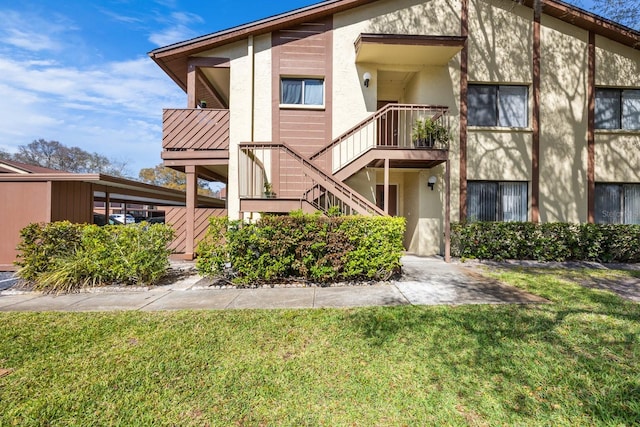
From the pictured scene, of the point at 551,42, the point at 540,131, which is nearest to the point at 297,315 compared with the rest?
the point at 540,131

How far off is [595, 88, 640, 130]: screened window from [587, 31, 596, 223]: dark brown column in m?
0.36

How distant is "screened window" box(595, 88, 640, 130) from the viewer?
32.6 feet

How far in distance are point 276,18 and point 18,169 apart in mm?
10684

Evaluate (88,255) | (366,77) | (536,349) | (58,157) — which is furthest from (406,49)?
(58,157)

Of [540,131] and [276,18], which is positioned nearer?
[276,18]

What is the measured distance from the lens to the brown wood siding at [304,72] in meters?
9.48

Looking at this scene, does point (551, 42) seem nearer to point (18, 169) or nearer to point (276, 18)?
point (276, 18)

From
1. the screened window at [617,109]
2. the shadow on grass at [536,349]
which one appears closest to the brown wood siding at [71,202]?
the shadow on grass at [536,349]

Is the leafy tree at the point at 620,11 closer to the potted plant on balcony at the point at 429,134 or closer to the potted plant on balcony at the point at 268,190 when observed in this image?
the potted plant on balcony at the point at 429,134

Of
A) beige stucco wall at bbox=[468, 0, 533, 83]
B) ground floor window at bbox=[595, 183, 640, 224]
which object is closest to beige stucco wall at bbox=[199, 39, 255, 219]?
beige stucco wall at bbox=[468, 0, 533, 83]

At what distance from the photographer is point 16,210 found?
287 inches

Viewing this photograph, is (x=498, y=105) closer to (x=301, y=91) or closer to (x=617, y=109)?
(x=617, y=109)

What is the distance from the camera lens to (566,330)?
3691 millimetres

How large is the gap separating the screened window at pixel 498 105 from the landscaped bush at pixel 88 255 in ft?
34.5
